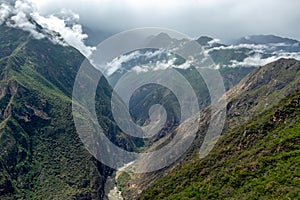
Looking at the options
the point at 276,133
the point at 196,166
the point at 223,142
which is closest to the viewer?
the point at 276,133

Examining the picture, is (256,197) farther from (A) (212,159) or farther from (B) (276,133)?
(A) (212,159)

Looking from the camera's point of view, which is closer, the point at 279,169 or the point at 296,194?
the point at 296,194

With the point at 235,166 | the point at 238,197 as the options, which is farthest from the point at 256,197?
the point at 235,166

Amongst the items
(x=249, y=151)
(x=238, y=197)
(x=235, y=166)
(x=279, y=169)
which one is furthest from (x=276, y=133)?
(x=238, y=197)

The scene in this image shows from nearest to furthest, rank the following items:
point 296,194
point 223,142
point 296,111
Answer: point 296,194 → point 296,111 → point 223,142

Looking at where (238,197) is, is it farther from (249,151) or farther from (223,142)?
(223,142)

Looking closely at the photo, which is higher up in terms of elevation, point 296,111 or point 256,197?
point 296,111
